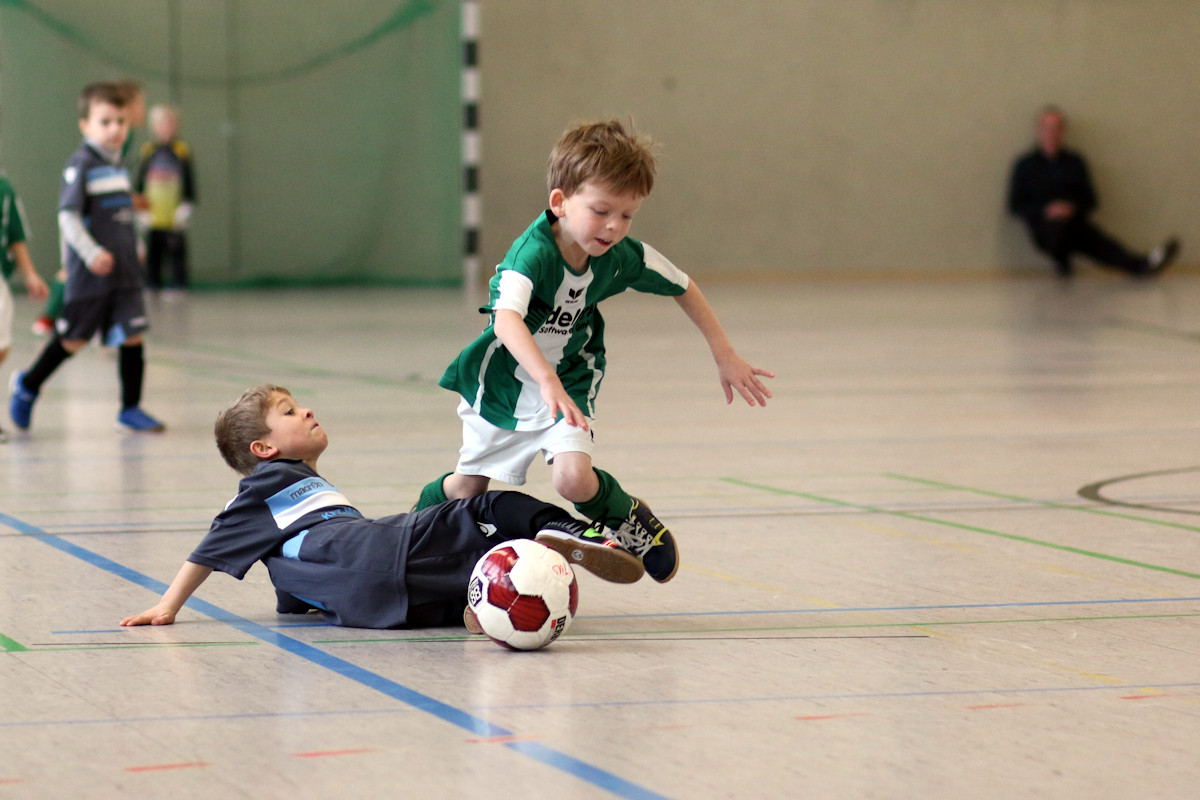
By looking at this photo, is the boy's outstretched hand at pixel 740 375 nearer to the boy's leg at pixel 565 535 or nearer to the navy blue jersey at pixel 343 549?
the boy's leg at pixel 565 535

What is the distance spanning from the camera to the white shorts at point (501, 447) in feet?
12.3

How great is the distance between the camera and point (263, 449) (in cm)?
357

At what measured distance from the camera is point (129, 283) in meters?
6.87

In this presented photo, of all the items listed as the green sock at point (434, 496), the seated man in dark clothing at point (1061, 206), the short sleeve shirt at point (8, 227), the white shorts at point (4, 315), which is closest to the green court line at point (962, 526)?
the green sock at point (434, 496)

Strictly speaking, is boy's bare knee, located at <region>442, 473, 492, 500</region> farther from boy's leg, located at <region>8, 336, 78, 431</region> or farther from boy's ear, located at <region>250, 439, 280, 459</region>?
boy's leg, located at <region>8, 336, 78, 431</region>

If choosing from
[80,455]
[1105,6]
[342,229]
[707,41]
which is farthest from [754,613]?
[1105,6]

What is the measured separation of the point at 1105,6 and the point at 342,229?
9542mm

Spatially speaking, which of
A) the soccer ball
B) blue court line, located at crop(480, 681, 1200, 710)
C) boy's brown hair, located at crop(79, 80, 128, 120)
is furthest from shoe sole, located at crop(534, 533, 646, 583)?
boy's brown hair, located at crop(79, 80, 128, 120)

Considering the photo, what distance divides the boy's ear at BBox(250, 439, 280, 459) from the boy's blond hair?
0.90 metres

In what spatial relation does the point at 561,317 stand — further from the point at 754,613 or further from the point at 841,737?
the point at 841,737

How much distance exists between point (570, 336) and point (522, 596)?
34.3 inches

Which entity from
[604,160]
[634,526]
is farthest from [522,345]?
[634,526]

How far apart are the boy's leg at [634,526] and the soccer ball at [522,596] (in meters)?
0.38

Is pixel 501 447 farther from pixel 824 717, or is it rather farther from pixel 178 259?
pixel 178 259
